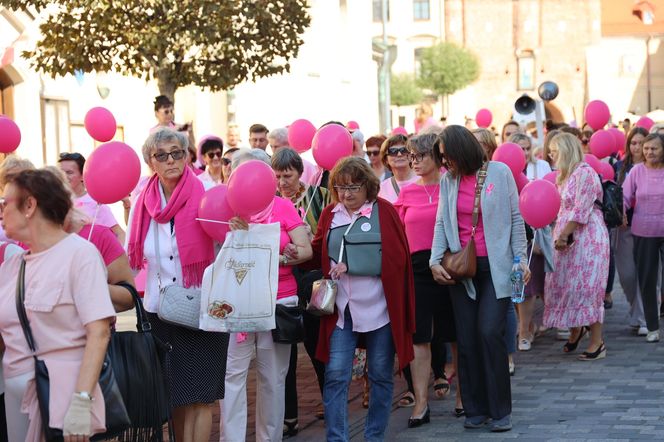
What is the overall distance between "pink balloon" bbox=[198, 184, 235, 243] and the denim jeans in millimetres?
1132

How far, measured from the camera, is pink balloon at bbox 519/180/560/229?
28.1 ft

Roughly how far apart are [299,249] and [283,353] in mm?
610

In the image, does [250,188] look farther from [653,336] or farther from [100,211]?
[653,336]

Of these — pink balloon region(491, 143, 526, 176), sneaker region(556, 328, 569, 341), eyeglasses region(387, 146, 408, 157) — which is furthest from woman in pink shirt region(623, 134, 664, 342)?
eyeglasses region(387, 146, 408, 157)

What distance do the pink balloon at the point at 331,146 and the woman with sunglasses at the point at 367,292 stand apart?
1.63 metres

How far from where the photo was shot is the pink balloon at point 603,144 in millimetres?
13109

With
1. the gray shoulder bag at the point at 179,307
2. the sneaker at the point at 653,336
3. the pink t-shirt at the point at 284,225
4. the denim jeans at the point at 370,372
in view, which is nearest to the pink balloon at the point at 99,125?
the pink t-shirt at the point at 284,225

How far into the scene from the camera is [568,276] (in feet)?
34.3

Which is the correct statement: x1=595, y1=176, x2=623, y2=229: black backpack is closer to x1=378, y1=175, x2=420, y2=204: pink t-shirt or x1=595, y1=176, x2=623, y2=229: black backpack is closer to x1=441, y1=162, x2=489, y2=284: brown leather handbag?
x1=378, y1=175, x2=420, y2=204: pink t-shirt

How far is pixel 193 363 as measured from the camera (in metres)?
6.45

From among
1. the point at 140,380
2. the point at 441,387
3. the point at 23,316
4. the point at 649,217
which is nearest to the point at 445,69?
the point at 649,217

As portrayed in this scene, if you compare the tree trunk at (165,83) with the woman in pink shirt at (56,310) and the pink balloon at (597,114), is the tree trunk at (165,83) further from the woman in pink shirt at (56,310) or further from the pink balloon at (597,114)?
the woman in pink shirt at (56,310)

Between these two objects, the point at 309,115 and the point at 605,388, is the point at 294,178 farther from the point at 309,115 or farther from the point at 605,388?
the point at 309,115

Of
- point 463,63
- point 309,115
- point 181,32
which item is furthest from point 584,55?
point 181,32
